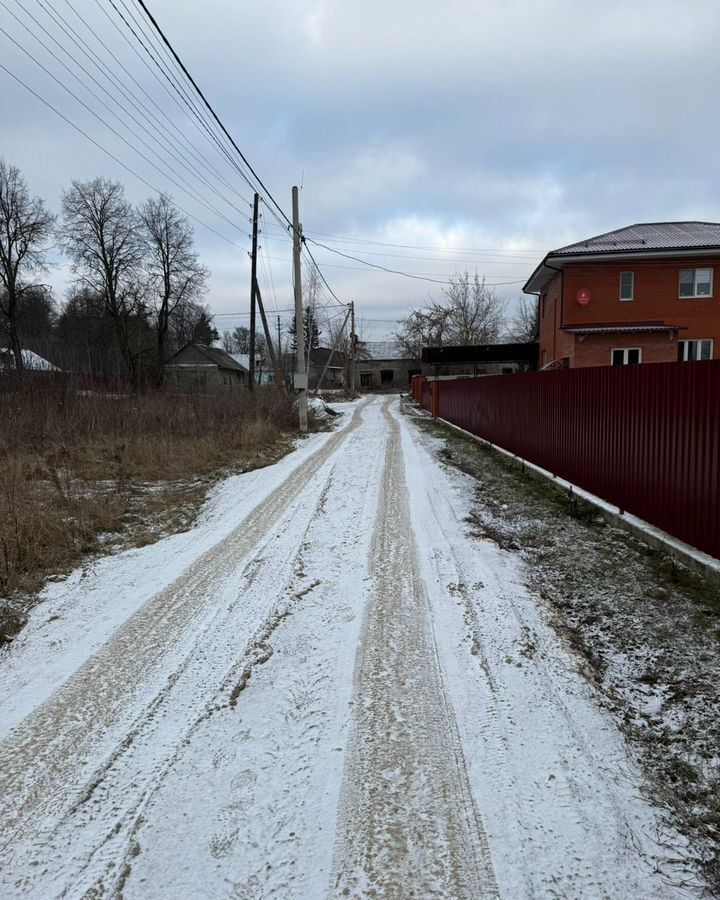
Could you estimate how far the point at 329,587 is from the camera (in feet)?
15.7

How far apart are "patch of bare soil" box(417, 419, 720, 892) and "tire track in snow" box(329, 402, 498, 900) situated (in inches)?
31.8

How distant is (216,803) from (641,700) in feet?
7.44

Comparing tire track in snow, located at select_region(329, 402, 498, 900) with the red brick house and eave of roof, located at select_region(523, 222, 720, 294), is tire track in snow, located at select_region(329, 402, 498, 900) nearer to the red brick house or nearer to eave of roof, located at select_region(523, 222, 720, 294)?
the red brick house

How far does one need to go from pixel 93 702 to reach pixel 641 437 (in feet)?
18.7

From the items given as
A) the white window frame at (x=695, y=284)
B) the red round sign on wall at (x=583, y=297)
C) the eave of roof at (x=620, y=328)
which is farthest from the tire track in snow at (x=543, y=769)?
the white window frame at (x=695, y=284)

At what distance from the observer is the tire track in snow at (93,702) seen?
2449 mm

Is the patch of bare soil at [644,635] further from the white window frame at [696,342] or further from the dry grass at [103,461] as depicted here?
the white window frame at [696,342]

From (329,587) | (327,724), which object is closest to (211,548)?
(329,587)

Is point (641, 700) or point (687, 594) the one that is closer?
point (641, 700)

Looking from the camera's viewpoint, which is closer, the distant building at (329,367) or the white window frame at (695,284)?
the white window frame at (695,284)

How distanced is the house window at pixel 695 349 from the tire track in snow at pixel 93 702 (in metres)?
23.9

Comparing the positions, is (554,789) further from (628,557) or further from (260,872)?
(628,557)

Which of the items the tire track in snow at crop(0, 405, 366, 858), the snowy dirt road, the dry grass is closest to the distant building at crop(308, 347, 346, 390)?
the dry grass

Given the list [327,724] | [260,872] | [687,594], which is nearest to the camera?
[260,872]
